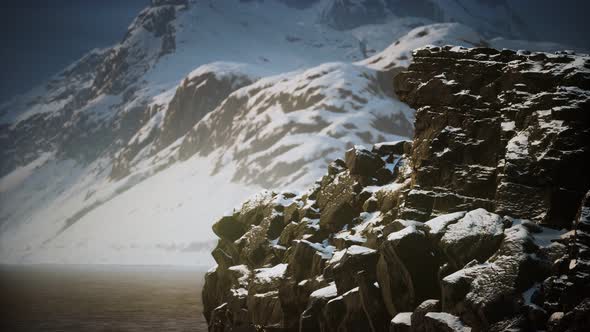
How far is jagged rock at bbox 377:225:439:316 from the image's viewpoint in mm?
31328

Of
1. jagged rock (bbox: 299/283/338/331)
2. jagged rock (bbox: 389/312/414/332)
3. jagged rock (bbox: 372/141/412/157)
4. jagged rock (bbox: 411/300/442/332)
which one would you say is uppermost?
jagged rock (bbox: 372/141/412/157)

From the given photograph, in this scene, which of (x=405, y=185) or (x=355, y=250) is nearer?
(x=355, y=250)

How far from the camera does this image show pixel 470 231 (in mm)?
30672

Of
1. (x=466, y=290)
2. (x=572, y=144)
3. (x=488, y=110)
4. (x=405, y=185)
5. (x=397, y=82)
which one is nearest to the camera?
(x=466, y=290)

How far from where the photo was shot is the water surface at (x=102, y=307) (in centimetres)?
5447

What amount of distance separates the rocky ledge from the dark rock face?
0.25 feet

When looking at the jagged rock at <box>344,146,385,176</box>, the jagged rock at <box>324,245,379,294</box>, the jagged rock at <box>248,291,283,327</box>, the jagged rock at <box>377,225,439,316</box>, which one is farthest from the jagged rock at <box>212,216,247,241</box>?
the jagged rock at <box>377,225,439,316</box>

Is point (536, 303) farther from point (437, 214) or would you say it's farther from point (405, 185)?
point (405, 185)

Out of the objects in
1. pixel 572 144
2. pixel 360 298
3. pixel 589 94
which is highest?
pixel 589 94

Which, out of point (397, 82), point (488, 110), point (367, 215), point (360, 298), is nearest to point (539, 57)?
point (488, 110)

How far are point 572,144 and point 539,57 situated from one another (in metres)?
7.66

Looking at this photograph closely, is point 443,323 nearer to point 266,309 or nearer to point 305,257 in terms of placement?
point 305,257

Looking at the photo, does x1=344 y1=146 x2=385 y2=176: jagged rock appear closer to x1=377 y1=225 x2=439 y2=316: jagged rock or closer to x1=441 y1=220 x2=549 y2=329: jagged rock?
x1=377 y1=225 x2=439 y2=316: jagged rock

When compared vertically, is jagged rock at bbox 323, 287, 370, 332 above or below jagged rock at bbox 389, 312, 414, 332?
below
